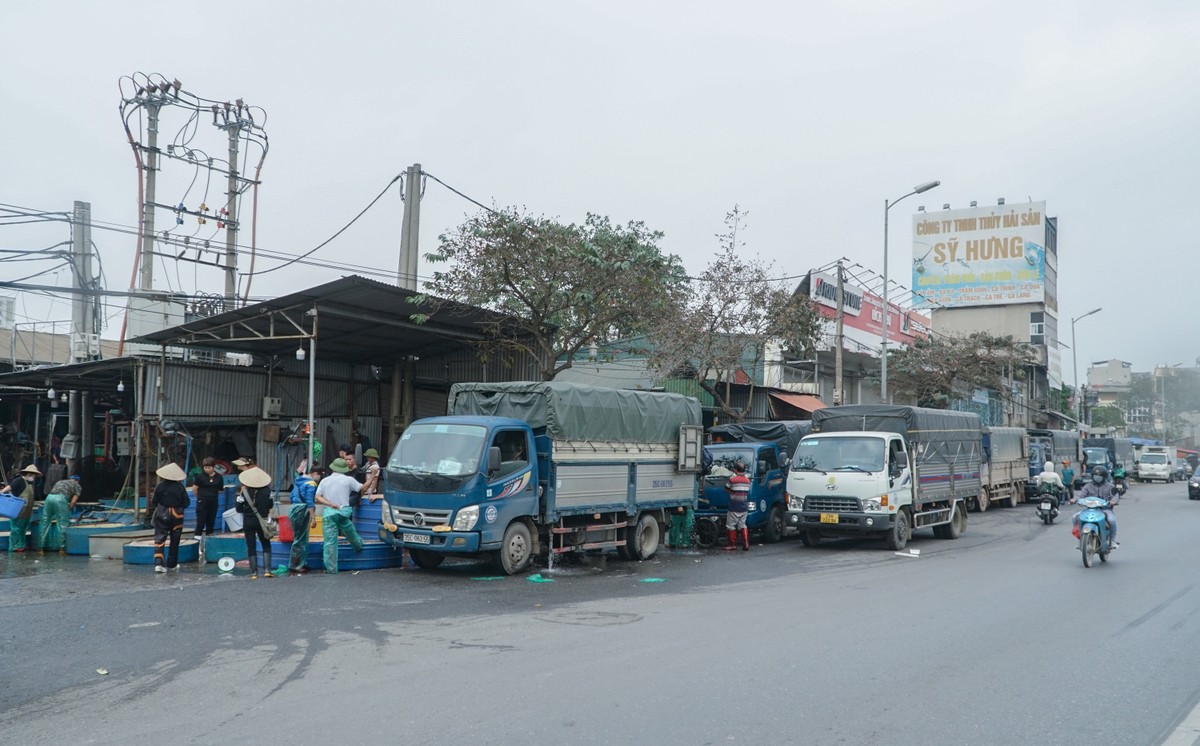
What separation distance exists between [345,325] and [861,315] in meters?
25.8

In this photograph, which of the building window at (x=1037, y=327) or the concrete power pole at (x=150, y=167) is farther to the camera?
the building window at (x=1037, y=327)

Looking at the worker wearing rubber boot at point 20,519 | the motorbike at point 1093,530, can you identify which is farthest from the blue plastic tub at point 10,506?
the motorbike at point 1093,530

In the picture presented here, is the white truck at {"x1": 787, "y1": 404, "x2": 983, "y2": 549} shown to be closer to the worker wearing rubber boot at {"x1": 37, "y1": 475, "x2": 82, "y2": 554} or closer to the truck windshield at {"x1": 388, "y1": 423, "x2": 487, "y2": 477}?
the truck windshield at {"x1": 388, "y1": 423, "x2": 487, "y2": 477}

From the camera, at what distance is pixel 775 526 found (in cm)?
1917

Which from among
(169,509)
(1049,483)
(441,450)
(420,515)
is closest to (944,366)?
(1049,483)

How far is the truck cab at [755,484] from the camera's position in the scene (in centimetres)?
1823

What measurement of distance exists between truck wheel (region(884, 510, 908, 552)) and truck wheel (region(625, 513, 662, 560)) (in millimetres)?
4448

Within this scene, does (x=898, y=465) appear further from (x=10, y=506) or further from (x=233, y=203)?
(x=233, y=203)

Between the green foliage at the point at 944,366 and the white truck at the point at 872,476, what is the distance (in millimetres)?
20758

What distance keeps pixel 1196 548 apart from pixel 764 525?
7.89 m

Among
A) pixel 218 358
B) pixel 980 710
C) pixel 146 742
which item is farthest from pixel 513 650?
pixel 218 358

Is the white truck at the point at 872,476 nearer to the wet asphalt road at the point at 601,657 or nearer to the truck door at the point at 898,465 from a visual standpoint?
the truck door at the point at 898,465

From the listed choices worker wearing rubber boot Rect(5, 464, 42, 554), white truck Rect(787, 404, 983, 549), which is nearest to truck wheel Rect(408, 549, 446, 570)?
white truck Rect(787, 404, 983, 549)

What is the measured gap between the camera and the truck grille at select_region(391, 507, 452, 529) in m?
12.5
